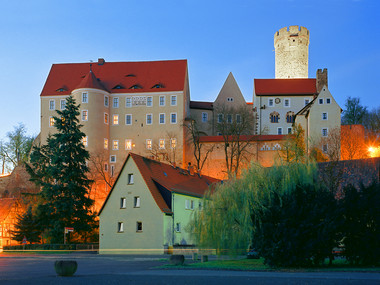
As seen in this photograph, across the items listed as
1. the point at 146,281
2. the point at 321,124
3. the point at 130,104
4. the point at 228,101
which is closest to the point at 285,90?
the point at 228,101

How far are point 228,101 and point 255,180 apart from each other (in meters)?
68.1

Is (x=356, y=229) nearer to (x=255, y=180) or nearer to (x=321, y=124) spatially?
(x=255, y=180)

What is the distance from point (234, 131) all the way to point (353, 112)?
88.4ft

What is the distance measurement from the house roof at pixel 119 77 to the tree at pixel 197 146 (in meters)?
6.35

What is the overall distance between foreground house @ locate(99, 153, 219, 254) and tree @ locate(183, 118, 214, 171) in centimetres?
3221

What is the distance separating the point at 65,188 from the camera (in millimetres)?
51719

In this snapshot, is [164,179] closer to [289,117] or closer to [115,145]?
[115,145]

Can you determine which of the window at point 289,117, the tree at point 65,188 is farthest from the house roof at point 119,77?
the tree at point 65,188

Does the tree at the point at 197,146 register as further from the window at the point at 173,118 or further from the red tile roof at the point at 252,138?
the window at the point at 173,118

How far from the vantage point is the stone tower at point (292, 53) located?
115312 mm

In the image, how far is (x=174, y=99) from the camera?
85.2m

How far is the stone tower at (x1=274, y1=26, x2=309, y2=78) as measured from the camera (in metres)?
115

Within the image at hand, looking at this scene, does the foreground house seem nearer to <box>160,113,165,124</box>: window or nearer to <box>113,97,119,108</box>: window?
<box>160,113,165,124</box>: window

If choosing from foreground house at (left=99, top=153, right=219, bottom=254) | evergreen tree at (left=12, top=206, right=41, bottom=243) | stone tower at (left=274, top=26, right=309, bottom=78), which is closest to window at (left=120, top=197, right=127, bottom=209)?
foreground house at (left=99, top=153, right=219, bottom=254)
